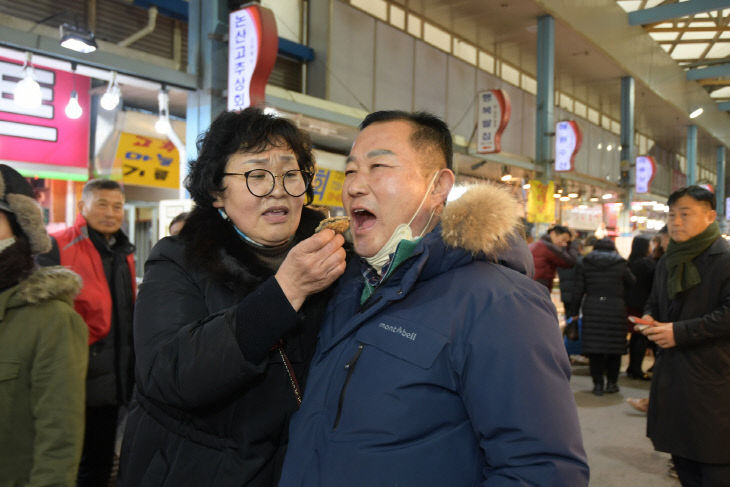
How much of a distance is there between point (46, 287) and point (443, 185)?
1.58m

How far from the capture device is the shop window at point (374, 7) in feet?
37.3

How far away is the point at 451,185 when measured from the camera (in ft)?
5.83

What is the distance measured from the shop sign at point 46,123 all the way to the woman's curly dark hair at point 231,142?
5.48 m

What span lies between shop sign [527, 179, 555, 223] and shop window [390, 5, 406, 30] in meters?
5.06

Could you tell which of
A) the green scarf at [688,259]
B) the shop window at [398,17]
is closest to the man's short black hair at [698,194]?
the green scarf at [688,259]

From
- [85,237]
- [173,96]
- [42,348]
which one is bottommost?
[42,348]

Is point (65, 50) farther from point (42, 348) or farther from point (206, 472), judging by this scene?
point (206, 472)

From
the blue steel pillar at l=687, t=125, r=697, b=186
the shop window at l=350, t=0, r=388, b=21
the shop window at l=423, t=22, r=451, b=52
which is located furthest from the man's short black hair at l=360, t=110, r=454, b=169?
the blue steel pillar at l=687, t=125, r=697, b=186

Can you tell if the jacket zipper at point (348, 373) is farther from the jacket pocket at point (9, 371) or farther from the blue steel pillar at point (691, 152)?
the blue steel pillar at point (691, 152)

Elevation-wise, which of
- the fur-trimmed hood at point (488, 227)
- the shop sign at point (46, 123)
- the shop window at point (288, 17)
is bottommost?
the fur-trimmed hood at point (488, 227)

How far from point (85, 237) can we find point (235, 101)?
9.43 feet

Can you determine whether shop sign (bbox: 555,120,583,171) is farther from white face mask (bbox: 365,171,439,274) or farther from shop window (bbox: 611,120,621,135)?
white face mask (bbox: 365,171,439,274)

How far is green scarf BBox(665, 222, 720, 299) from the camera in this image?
11.0 ft

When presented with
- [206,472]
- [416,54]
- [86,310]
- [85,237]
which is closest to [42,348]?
[206,472]
